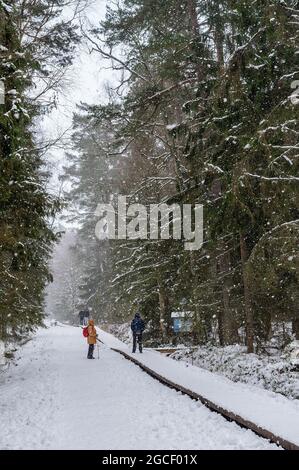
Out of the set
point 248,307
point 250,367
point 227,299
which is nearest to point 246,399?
point 250,367

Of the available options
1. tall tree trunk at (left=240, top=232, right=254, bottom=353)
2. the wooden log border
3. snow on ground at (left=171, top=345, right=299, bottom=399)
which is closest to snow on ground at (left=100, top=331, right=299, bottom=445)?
the wooden log border

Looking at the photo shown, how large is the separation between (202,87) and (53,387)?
991 centimetres

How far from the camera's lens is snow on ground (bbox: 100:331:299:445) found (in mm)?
7734

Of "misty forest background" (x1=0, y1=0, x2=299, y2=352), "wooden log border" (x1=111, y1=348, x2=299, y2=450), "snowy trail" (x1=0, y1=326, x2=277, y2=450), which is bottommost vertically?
"snowy trail" (x1=0, y1=326, x2=277, y2=450)

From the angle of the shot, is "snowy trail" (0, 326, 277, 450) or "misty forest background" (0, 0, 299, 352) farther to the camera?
"misty forest background" (0, 0, 299, 352)

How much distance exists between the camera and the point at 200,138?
14.7 meters

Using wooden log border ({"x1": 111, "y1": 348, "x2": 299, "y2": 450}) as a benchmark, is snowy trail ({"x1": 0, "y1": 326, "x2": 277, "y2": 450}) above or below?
below

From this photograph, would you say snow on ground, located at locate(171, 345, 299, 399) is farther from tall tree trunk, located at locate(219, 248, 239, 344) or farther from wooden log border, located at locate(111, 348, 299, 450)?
wooden log border, located at locate(111, 348, 299, 450)

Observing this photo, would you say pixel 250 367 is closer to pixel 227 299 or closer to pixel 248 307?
pixel 248 307

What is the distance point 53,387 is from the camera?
41.4 ft

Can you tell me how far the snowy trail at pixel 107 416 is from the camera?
275 inches

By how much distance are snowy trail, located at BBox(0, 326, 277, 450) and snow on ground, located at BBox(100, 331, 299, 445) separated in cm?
53
